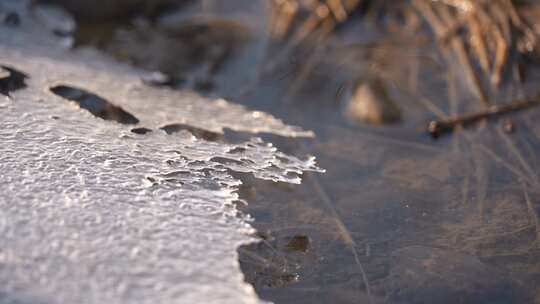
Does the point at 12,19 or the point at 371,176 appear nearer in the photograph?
the point at 371,176

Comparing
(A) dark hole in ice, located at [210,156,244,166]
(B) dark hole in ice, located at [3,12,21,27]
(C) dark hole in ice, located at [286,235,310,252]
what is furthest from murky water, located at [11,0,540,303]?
(B) dark hole in ice, located at [3,12,21,27]

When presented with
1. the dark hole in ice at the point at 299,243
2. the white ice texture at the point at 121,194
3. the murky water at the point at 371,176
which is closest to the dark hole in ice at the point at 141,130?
the white ice texture at the point at 121,194

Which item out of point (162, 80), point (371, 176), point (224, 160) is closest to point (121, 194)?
point (224, 160)

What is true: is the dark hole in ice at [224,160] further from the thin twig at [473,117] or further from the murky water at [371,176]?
the thin twig at [473,117]

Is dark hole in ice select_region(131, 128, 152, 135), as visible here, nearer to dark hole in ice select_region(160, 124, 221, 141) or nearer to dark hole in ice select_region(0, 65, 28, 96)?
dark hole in ice select_region(160, 124, 221, 141)

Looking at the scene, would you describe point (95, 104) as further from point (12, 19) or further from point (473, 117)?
point (473, 117)

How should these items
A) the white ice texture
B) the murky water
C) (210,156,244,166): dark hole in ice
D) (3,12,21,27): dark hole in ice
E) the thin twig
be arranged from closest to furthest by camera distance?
the white ice texture < the murky water < (210,156,244,166): dark hole in ice < the thin twig < (3,12,21,27): dark hole in ice
